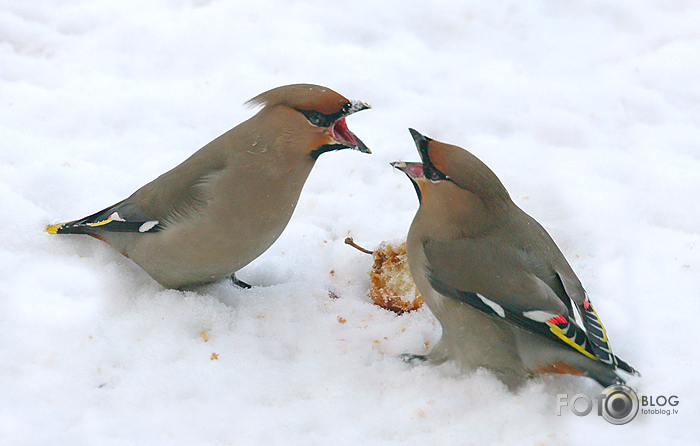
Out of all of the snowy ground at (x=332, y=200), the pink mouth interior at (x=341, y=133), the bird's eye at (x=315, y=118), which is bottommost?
the snowy ground at (x=332, y=200)

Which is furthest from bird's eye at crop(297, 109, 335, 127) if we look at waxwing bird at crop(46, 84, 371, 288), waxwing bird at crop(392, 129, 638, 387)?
waxwing bird at crop(392, 129, 638, 387)

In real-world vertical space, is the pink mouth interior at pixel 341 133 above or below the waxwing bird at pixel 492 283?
above

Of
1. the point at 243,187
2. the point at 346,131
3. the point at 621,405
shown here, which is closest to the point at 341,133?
the point at 346,131

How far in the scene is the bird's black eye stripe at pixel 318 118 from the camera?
3107 mm

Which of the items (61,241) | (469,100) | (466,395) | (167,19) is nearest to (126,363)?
(61,241)

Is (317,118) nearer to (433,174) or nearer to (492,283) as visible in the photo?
(433,174)

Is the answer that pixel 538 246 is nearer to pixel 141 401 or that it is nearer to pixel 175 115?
pixel 141 401

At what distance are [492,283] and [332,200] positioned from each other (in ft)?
5.43

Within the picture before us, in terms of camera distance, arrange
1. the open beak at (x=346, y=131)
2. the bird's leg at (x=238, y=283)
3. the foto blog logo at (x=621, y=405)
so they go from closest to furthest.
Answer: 1. the foto blog logo at (x=621, y=405)
2. the open beak at (x=346, y=131)
3. the bird's leg at (x=238, y=283)

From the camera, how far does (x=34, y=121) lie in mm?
4660

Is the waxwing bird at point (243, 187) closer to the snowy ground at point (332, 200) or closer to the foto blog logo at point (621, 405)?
the snowy ground at point (332, 200)

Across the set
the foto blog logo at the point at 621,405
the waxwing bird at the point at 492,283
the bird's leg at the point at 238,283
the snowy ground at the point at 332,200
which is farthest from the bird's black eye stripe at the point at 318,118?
the foto blog logo at the point at 621,405

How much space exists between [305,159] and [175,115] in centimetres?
203

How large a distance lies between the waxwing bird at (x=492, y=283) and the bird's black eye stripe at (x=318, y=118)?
385 millimetres
